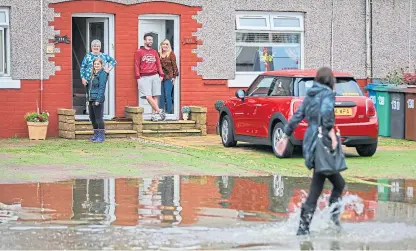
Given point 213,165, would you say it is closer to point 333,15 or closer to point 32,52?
point 32,52

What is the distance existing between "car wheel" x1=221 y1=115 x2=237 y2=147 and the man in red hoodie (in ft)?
8.97

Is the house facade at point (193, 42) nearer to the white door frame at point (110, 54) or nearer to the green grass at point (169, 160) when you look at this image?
the white door frame at point (110, 54)

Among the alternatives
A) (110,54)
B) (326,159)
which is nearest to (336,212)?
(326,159)

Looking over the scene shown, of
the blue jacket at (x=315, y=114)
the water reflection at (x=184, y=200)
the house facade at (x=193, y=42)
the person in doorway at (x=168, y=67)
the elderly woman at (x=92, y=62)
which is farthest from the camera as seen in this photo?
the person in doorway at (x=168, y=67)

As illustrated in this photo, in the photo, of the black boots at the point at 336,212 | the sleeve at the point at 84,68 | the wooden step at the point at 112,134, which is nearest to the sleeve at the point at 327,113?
the black boots at the point at 336,212

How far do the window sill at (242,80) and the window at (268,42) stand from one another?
13 centimetres

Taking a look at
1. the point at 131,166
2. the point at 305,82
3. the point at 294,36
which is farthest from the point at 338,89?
the point at 294,36

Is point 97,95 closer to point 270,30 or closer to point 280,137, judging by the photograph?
point 280,137

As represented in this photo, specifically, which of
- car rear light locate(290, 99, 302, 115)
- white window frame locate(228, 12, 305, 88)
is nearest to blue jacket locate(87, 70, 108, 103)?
white window frame locate(228, 12, 305, 88)

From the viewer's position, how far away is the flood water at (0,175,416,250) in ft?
32.0

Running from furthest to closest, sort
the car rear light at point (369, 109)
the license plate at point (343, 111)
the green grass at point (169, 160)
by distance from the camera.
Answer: the car rear light at point (369, 109)
the license plate at point (343, 111)
the green grass at point (169, 160)

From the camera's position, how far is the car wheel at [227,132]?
1957 cm

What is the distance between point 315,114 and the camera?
1039 centimetres

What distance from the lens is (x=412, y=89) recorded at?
841 inches
